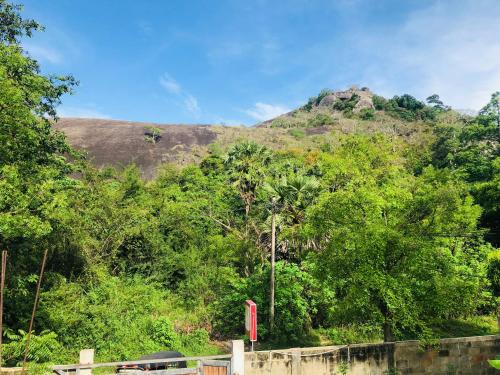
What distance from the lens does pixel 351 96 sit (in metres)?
102

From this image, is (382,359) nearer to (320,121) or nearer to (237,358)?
(237,358)

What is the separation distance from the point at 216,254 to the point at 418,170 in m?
29.2

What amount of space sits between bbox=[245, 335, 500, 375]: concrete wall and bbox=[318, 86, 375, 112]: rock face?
84.9 m

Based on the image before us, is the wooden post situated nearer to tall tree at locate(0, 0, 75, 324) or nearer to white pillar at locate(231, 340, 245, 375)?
white pillar at locate(231, 340, 245, 375)

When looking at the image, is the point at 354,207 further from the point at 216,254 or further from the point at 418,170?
the point at 418,170

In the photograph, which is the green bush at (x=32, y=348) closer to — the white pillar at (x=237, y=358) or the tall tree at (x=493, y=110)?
the white pillar at (x=237, y=358)

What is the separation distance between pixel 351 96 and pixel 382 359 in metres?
94.9

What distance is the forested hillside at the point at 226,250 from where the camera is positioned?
530 inches

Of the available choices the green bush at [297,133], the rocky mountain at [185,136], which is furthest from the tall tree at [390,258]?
the green bush at [297,133]

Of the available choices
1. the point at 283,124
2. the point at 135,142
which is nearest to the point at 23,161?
the point at 135,142

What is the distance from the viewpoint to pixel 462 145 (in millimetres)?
41938

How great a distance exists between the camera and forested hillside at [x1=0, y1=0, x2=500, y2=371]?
13.5 meters

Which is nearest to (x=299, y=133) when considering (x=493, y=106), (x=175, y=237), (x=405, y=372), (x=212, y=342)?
(x=493, y=106)

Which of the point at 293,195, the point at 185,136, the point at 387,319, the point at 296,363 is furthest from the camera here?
the point at 185,136
